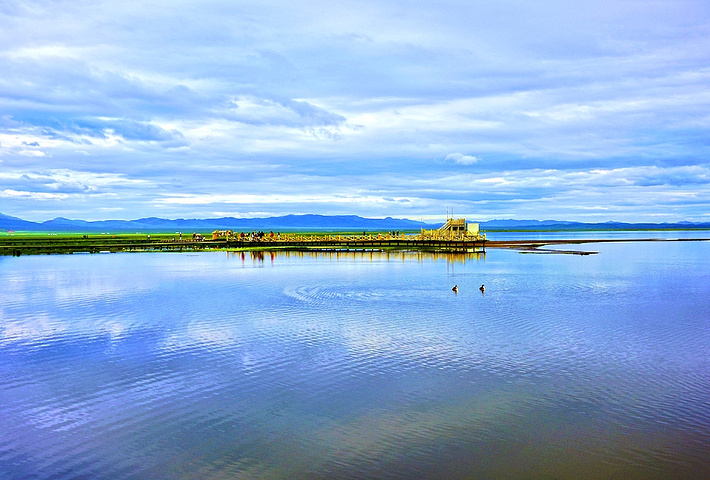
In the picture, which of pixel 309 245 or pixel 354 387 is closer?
pixel 354 387

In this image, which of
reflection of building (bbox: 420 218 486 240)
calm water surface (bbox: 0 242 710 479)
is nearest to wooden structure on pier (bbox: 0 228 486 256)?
reflection of building (bbox: 420 218 486 240)

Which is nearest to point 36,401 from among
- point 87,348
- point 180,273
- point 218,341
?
point 87,348

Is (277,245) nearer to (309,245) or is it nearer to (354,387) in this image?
(309,245)

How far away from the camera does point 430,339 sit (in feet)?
83.8

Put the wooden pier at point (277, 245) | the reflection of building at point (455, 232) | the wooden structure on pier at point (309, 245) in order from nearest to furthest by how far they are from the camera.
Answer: the wooden pier at point (277, 245)
the wooden structure on pier at point (309, 245)
the reflection of building at point (455, 232)

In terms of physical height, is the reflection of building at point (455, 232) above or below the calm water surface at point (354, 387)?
above

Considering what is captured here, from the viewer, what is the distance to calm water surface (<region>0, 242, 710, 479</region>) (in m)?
13.4

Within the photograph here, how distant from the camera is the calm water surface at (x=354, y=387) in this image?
1337 centimetres

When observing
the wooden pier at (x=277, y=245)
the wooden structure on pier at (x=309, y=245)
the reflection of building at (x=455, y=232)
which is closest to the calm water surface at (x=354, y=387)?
the wooden pier at (x=277, y=245)

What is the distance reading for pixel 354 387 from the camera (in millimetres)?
18531

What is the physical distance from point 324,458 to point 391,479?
180cm

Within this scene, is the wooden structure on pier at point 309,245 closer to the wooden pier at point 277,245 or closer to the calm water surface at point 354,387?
the wooden pier at point 277,245

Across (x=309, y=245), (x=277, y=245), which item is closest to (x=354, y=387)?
(x=309, y=245)

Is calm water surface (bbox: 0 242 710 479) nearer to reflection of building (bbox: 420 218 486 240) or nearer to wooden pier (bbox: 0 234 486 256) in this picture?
wooden pier (bbox: 0 234 486 256)
